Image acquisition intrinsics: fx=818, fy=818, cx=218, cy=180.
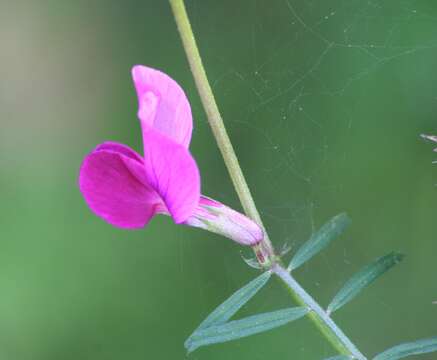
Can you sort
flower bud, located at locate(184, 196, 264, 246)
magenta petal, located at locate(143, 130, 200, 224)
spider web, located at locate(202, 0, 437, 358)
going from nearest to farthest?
magenta petal, located at locate(143, 130, 200, 224) → flower bud, located at locate(184, 196, 264, 246) → spider web, located at locate(202, 0, 437, 358)

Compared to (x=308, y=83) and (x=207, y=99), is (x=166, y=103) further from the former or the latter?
(x=308, y=83)

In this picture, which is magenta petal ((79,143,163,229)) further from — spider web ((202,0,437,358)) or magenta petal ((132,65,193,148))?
spider web ((202,0,437,358))

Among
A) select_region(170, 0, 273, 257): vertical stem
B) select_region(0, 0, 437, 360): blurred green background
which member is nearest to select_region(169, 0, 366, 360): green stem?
select_region(170, 0, 273, 257): vertical stem

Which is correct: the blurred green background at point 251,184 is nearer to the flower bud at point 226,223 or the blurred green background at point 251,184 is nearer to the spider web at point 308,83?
the spider web at point 308,83

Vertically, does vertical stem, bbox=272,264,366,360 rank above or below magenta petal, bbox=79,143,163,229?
below

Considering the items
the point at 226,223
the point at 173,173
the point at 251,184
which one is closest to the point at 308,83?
the point at 251,184

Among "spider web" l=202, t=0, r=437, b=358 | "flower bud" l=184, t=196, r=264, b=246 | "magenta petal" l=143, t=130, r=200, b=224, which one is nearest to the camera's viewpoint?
"magenta petal" l=143, t=130, r=200, b=224
